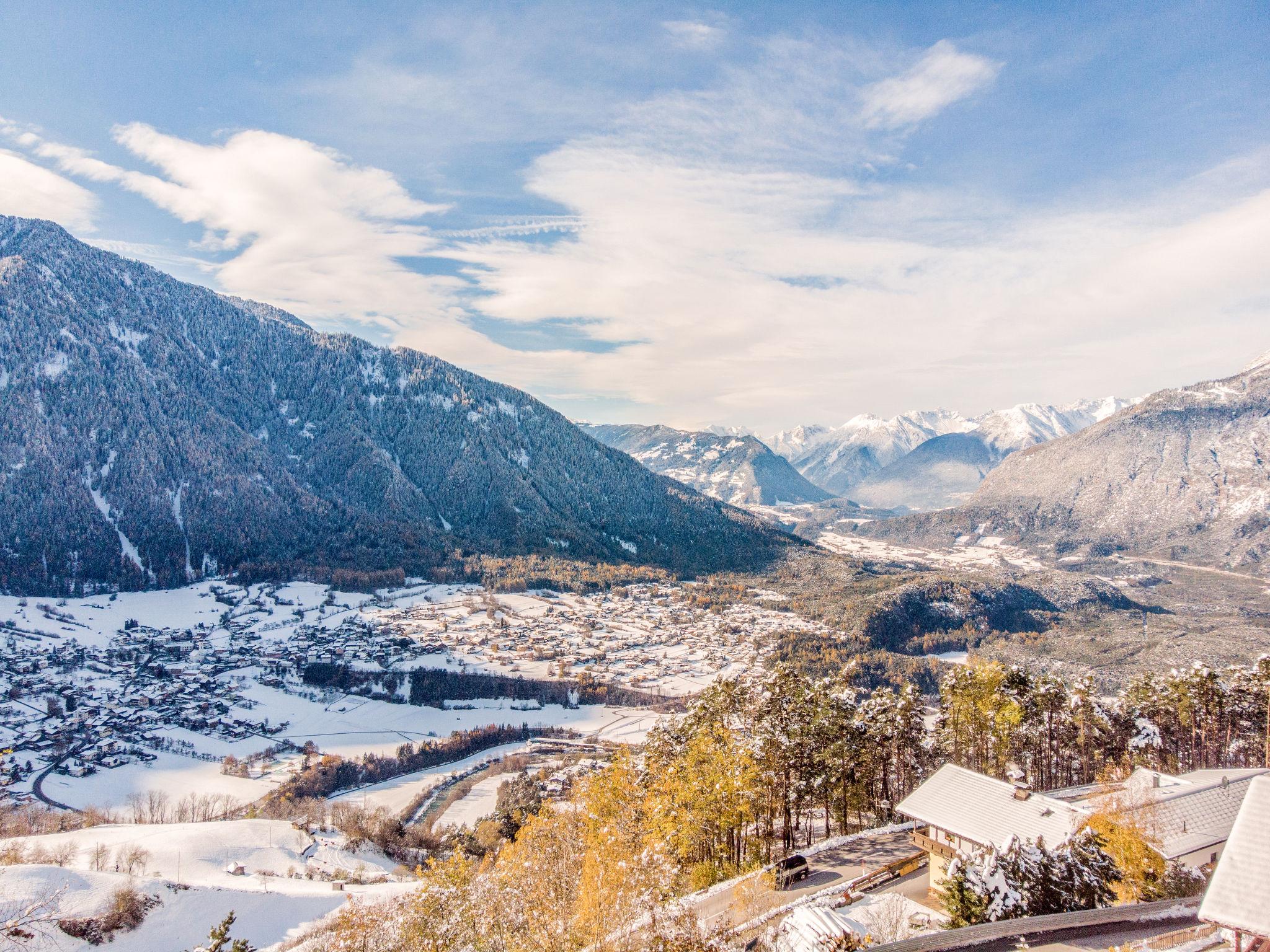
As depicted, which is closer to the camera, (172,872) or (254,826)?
(172,872)

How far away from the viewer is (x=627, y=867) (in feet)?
66.2

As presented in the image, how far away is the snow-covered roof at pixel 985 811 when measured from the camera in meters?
31.3

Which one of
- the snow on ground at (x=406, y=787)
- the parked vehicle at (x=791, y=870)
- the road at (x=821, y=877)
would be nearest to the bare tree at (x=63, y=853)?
the snow on ground at (x=406, y=787)

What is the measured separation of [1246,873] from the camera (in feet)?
47.8

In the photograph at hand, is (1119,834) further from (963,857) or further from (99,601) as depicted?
(99,601)

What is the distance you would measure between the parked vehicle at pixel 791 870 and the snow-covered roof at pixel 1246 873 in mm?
27779

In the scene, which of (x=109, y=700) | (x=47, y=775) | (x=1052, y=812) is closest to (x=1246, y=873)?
(x=1052, y=812)

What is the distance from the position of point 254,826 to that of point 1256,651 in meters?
237

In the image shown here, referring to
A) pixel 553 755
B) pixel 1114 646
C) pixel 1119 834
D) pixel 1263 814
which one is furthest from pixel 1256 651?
pixel 1263 814

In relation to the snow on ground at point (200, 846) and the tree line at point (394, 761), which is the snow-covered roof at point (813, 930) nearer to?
the snow on ground at point (200, 846)

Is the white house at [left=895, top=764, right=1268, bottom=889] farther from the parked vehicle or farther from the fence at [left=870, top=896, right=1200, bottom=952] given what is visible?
the parked vehicle

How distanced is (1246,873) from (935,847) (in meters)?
23.2

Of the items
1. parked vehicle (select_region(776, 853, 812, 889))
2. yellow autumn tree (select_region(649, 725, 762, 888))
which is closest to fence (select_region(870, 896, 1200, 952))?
yellow autumn tree (select_region(649, 725, 762, 888))

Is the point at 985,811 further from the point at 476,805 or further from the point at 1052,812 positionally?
the point at 476,805
